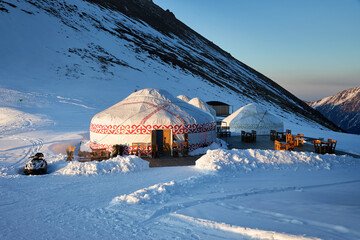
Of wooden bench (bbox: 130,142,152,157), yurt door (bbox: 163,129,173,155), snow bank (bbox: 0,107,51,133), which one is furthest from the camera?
snow bank (bbox: 0,107,51,133)

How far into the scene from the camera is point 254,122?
2552 cm

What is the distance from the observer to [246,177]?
11.1 m

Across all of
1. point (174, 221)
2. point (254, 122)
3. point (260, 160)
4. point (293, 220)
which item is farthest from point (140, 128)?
point (254, 122)

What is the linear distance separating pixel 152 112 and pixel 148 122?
0.66m

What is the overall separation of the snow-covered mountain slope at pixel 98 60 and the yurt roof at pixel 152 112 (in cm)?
1347

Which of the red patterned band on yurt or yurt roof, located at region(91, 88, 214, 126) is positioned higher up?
yurt roof, located at region(91, 88, 214, 126)

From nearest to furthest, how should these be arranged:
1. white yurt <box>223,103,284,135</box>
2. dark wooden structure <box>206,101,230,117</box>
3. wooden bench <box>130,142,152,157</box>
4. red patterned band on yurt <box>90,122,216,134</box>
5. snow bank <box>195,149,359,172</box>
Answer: snow bank <box>195,149,359,172</box> → wooden bench <box>130,142,152,157</box> → red patterned band on yurt <box>90,122,216,134</box> → white yurt <box>223,103,284,135</box> → dark wooden structure <box>206,101,230,117</box>

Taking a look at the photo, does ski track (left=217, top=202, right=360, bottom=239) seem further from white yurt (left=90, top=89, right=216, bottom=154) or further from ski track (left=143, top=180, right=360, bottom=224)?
white yurt (left=90, top=89, right=216, bottom=154)

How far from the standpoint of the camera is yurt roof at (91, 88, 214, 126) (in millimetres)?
15883

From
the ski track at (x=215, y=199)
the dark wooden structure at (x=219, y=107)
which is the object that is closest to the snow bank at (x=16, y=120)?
the ski track at (x=215, y=199)

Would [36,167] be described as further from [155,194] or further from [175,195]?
[175,195]

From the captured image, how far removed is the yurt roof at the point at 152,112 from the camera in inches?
625

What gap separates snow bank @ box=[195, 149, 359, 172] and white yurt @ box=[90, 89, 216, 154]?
3.32 meters


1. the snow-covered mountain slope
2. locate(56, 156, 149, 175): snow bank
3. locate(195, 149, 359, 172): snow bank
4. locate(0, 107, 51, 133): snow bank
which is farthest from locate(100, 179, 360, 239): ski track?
the snow-covered mountain slope
